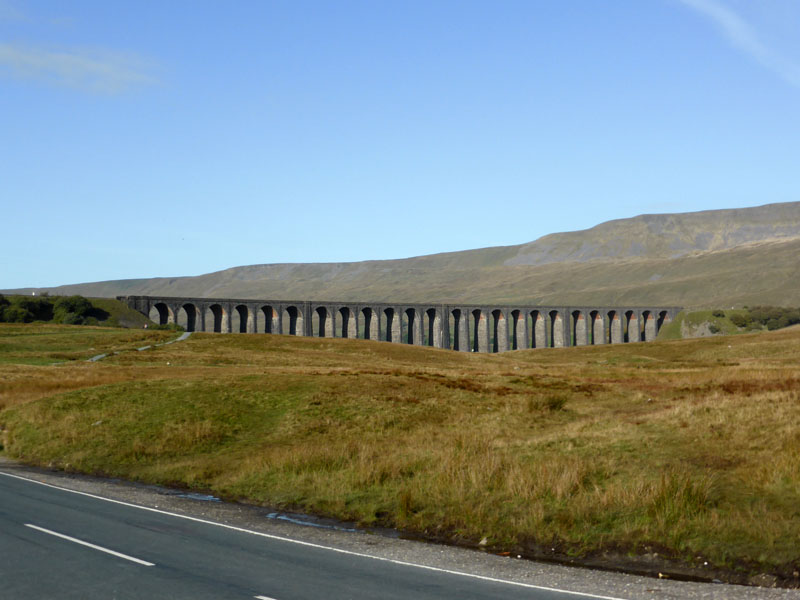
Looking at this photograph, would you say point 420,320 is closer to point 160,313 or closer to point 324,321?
point 324,321

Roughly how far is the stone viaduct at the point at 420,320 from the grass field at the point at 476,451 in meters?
86.3

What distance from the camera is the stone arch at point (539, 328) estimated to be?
576 ft

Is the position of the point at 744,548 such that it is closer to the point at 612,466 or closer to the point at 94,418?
the point at 612,466

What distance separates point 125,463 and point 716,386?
26883 mm

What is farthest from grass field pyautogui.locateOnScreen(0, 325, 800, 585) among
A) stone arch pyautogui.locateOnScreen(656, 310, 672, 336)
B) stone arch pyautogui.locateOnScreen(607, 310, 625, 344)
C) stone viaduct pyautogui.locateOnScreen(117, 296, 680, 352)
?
stone arch pyautogui.locateOnScreen(656, 310, 672, 336)

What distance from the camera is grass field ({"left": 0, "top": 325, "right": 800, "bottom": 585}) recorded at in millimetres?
15492

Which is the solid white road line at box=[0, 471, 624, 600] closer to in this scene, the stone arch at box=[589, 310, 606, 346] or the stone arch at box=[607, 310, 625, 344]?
the stone arch at box=[589, 310, 606, 346]

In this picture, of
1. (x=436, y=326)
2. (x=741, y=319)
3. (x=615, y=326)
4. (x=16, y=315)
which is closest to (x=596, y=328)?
(x=615, y=326)

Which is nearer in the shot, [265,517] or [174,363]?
[265,517]

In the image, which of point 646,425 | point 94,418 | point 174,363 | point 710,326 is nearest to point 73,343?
point 174,363

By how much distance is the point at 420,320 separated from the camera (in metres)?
163

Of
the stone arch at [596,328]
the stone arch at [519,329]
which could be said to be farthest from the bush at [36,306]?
the stone arch at [596,328]

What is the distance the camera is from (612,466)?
19094mm

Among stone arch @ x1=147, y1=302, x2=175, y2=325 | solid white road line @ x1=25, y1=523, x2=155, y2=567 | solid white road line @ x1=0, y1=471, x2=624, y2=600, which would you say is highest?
stone arch @ x1=147, y1=302, x2=175, y2=325
